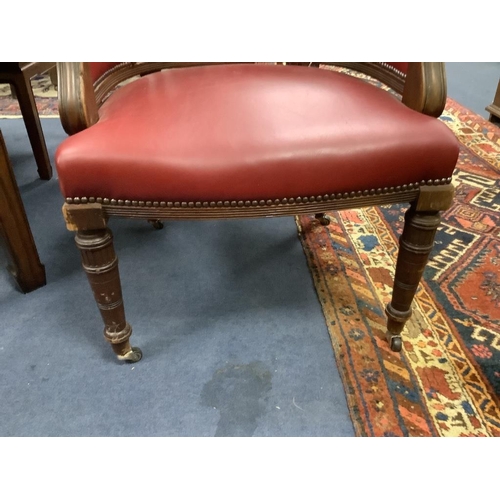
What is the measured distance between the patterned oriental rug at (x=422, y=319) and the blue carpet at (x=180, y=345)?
52 millimetres

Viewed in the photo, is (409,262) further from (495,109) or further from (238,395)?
(495,109)

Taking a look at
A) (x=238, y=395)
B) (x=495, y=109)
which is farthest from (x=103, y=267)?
(x=495, y=109)

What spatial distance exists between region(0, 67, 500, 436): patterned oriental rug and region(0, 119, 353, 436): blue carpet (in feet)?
0.17

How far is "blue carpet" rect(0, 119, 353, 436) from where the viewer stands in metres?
0.84

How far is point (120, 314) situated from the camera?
2.90 feet

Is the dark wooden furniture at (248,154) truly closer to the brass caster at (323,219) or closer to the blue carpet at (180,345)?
the blue carpet at (180,345)

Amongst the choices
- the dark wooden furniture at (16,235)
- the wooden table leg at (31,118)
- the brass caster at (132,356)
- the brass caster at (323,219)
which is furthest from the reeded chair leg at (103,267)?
the wooden table leg at (31,118)

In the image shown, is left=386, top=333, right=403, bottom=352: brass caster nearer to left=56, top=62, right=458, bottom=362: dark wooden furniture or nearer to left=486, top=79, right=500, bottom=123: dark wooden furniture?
left=56, top=62, right=458, bottom=362: dark wooden furniture

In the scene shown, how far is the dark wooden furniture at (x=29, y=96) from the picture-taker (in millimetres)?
1401

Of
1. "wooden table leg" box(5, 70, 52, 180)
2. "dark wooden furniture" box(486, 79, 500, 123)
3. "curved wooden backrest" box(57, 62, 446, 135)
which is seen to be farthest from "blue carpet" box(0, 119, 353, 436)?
"dark wooden furniture" box(486, 79, 500, 123)

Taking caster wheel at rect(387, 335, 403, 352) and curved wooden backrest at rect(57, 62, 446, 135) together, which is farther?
caster wheel at rect(387, 335, 403, 352)

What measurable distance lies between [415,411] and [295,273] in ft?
1.49
